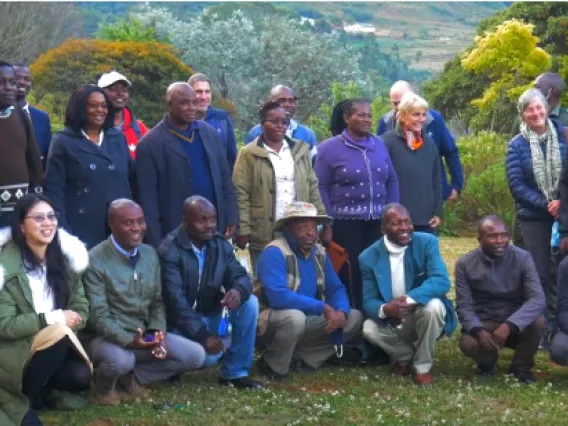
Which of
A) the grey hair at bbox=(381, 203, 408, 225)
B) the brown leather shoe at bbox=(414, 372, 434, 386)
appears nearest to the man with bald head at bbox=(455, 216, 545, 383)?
the brown leather shoe at bbox=(414, 372, 434, 386)

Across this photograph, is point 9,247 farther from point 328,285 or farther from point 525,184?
point 525,184

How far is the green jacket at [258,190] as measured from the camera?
9469 millimetres

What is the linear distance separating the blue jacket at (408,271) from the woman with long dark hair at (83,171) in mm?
2059

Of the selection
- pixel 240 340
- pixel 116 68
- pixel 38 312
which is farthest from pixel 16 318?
pixel 116 68

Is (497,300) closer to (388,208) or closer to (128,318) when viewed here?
(388,208)

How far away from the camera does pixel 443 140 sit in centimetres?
1081

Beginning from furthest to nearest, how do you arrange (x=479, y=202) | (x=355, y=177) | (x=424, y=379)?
(x=479, y=202) → (x=355, y=177) → (x=424, y=379)

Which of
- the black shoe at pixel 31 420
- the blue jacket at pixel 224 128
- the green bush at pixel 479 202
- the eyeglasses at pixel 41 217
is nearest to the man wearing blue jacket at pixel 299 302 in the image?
the blue jacket at pixel 224 128

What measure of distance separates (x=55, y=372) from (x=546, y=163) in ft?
14.2

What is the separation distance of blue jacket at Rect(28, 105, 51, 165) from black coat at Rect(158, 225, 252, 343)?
1.37 m

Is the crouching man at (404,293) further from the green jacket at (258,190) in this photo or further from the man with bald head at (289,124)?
the man with bald head at (289,124)

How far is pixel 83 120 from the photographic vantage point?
8.66 m

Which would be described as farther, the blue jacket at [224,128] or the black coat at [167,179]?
the blue jacket at [224,128]

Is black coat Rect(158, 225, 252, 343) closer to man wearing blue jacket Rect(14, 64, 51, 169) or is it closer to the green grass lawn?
the green grass lawn
